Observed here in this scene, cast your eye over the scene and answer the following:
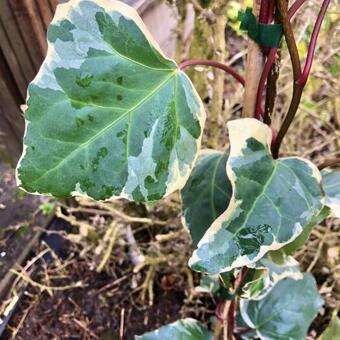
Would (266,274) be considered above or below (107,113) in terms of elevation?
below

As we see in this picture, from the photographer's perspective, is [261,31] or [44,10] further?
[44,10]

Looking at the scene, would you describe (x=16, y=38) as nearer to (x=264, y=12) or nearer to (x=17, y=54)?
(x=17, y=54)

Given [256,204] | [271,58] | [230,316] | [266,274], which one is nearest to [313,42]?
[271,58]

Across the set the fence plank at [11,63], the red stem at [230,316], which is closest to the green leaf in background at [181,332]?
the red stem at [230,316]

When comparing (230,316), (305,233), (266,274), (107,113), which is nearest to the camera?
(107,113)

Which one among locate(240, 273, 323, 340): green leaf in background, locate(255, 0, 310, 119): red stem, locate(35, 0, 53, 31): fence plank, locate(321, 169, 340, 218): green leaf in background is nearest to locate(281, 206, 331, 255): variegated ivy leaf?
locate(321, 169, 340, 218): green leaf in background

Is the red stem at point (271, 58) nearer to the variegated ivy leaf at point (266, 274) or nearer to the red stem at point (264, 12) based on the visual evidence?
the red stem at point (264, 12)

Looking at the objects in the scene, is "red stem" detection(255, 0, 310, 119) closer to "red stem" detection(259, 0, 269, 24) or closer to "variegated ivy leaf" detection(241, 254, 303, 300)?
"red stem" detection(259, 0, 269, 24)
